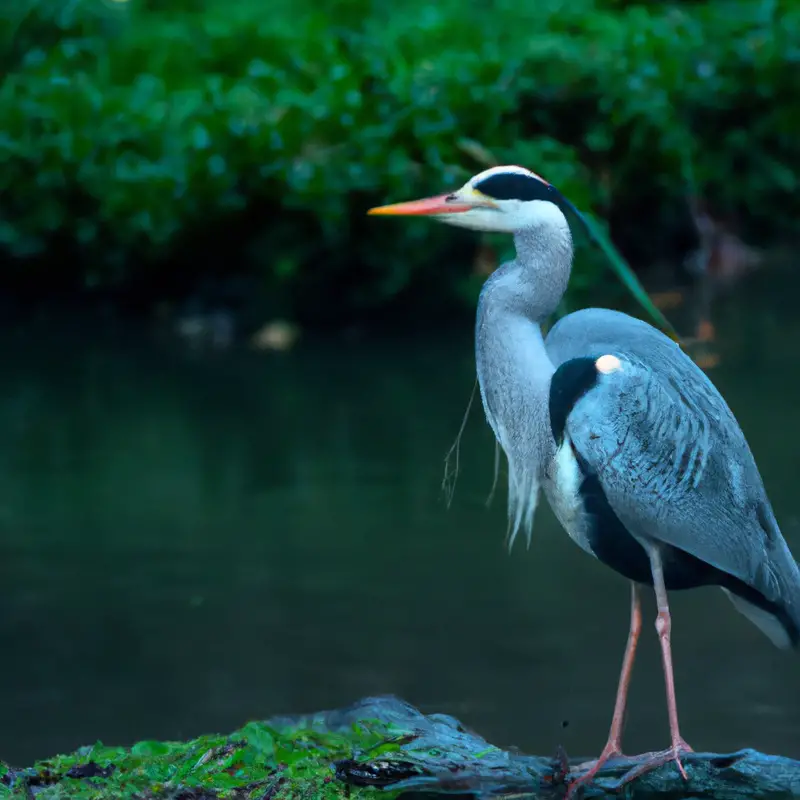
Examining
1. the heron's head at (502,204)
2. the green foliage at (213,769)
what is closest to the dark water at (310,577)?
the green foliage at (213,769)

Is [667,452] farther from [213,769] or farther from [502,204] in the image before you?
[213,769]

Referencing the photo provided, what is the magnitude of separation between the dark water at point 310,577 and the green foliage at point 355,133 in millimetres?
1361

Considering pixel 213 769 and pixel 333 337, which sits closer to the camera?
pixel 213 769

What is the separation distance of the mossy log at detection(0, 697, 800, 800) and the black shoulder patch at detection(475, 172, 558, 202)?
134cm

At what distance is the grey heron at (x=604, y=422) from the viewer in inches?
142

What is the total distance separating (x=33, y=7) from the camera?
12.3 m

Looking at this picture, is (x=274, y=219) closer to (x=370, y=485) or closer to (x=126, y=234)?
(x=126, y=234)

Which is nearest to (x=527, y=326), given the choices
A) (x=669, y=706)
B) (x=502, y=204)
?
(x=502, y=204)

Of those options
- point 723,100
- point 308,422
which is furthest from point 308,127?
point 723,100

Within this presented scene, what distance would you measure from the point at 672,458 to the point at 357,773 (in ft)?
3.53

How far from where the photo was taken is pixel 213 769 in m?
3.81

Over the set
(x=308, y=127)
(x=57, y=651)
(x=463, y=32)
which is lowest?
(x=57, y=651)

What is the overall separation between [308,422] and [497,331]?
182 inches

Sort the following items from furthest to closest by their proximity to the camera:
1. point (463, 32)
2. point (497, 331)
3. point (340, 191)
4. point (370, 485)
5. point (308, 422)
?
point (463, 32), point (340, 191), point (308, 422), point (370, 485), point (497, 331)
